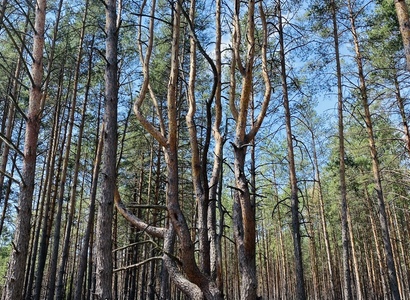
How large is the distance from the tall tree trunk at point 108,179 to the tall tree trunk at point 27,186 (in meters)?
1.05

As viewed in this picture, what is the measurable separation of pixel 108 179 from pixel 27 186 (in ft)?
3.80

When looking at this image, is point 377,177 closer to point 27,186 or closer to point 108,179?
point 108,179

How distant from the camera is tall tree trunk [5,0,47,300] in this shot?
3.67 meters

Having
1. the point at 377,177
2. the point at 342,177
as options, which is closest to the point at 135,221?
the point at 342,177

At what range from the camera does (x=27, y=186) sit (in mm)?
3895

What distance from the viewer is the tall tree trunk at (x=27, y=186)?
367cm

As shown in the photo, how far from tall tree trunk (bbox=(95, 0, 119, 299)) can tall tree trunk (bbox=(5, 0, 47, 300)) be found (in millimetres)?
1046

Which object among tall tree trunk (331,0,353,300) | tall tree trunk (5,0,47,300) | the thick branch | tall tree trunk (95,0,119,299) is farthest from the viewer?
tall tree trunk (331,0,353,300)

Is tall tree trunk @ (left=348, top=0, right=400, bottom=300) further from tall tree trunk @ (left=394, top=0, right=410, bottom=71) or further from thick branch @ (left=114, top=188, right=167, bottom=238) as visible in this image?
thick branch @ (left=114, top=188, right=167, bottom=238)

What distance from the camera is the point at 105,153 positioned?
344cm

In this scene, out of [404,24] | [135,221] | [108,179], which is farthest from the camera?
[404,24]

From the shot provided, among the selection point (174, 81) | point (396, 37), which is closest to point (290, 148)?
point (174, 81)

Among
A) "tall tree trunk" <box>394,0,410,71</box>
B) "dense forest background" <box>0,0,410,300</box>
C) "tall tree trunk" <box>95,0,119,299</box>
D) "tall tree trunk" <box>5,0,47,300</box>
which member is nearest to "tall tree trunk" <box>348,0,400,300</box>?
"dense forest background" <box>0,0,410,300</box>

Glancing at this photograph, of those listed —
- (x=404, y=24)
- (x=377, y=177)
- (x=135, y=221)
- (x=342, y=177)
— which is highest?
(x=404, y=24)
